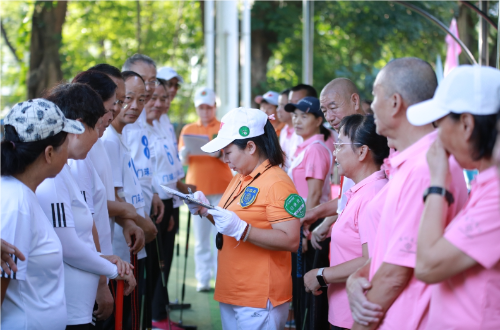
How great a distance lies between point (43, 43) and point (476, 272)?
12.0m

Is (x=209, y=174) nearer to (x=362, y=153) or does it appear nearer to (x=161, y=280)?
(x=161, y=280)

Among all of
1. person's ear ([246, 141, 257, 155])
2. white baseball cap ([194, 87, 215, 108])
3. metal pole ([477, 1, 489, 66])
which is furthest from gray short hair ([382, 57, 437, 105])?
metal pole ([477, 1, 489, 66])

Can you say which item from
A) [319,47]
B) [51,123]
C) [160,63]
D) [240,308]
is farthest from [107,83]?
[160,63]

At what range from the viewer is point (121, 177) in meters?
3.30

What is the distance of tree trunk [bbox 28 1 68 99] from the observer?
11688 mm

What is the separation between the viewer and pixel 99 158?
2.89 metres

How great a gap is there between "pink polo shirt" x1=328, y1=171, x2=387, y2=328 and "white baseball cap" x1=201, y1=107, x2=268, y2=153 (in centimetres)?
61

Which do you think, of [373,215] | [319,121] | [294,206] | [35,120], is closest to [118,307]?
[294,206]

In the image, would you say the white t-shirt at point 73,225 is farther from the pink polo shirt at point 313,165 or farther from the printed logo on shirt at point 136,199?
the pink polo shirt at point 313,165

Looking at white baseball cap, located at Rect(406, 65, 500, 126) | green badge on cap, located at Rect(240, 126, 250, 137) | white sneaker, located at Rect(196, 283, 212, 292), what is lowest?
white sneaker, located at Rect(196, 283, 212, 292)

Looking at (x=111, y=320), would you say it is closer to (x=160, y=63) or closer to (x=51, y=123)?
(x=51, y=123)

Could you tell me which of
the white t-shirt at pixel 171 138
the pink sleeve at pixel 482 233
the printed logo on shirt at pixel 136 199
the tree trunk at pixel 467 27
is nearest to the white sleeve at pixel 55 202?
the printed logo on shirt at pixel 136 199

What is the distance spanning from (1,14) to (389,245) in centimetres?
1758

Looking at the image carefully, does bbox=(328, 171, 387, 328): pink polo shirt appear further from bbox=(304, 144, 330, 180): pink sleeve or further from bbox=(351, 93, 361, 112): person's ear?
bbox=(304, 144, 330, 180): pink sleeve
